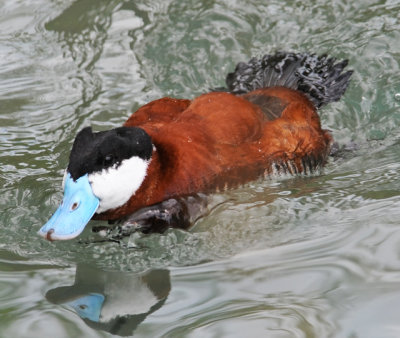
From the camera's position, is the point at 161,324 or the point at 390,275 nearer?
the point at 161,324

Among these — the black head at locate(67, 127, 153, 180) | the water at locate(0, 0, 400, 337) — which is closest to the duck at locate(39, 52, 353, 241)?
the black head at locate(67, 127, 153, 180)

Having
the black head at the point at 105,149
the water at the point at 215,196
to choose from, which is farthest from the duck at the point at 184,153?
the water at the point at 215,196

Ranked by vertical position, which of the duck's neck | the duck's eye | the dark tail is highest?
the duck's eye

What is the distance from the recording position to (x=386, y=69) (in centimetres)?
504

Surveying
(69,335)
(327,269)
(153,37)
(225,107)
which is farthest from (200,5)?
(69,335)

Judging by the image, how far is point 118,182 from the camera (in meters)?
3.38

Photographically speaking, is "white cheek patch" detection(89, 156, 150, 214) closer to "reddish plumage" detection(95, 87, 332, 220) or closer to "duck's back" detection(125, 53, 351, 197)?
"reddish plumage" detection(95, 87, 332, 220)

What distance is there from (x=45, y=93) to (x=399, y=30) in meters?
2.74

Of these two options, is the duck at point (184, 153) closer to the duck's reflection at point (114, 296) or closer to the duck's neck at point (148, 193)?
the duck's neck at point (148, 193)

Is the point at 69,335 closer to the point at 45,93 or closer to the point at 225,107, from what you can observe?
the point at 225,107

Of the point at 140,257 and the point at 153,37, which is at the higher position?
the point at 153,37

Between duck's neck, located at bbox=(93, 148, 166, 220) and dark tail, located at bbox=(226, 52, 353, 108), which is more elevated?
dark tail, located at bbox=(226, 52, 353, 108)

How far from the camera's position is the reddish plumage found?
349 cm

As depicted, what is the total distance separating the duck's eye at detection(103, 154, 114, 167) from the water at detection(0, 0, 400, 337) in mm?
486
